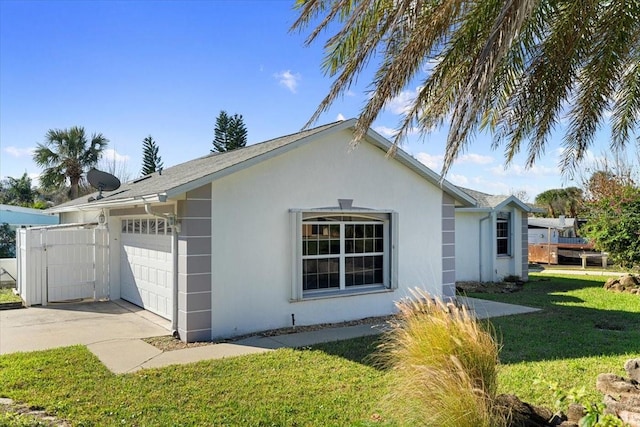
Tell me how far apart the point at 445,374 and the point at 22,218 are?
25126mm

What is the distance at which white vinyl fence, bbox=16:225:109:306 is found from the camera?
12.6 meters

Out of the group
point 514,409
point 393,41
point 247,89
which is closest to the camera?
point 514,409

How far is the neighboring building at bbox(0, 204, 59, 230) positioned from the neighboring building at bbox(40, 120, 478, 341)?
1197 cm

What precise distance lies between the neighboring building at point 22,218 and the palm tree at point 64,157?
4.57 meters

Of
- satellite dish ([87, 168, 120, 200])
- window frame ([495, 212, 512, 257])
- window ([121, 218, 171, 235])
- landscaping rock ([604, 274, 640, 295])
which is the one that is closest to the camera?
window ([121, 218, 171, 235])

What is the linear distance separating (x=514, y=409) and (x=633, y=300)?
1255 centimetres

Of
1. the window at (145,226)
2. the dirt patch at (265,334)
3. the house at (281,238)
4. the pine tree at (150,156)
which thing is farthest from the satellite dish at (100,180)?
the pine tree at (150,156)

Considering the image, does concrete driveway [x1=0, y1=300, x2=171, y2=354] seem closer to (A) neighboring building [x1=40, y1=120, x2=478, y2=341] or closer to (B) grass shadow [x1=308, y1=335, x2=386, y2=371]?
(A) neighboring building [x1=40, y1=120, x2=478, y2=341]

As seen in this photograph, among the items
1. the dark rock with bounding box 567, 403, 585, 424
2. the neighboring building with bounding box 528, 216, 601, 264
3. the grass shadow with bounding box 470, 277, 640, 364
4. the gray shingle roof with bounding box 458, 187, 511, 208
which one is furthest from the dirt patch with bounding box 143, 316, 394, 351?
the neighboring building with bounding box 528, 216, 601, 264

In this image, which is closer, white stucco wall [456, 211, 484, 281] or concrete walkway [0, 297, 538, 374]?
concrete walkway [0, 297, 538, 374]

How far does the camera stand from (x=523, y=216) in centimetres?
1995

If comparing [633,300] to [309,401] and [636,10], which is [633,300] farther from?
[309,401]

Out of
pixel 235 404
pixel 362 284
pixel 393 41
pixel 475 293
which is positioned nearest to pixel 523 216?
pixel 475 293

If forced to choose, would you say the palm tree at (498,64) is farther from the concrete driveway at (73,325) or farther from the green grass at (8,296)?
the green grass at (8,296)
